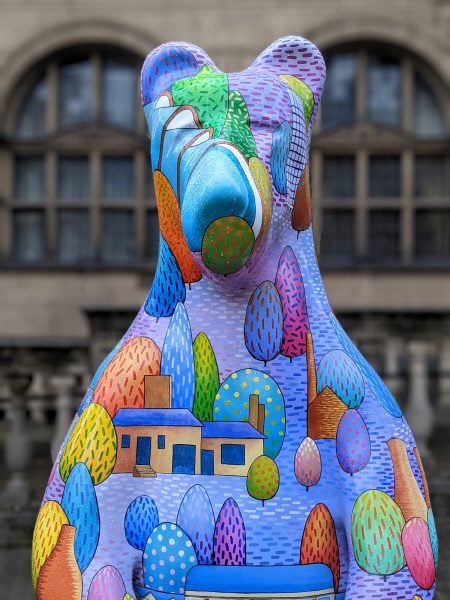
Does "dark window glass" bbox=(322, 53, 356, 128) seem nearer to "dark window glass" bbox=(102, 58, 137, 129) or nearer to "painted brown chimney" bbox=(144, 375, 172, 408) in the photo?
"dark window glass" bbox=(102, 58, 137, 129)

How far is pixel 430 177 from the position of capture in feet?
28.1

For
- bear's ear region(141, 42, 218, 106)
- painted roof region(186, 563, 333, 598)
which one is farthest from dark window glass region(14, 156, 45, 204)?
painted roof region(186, 563, 333, 598)

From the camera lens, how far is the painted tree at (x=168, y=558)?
151cm

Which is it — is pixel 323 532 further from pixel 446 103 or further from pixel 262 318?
pixel 446 103

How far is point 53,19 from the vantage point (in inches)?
328

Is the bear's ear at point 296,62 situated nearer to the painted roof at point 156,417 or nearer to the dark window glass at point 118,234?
the painted roof at point 156,417

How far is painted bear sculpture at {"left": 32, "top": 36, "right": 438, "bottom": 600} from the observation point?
150 centimetres

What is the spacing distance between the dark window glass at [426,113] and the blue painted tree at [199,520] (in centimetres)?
754

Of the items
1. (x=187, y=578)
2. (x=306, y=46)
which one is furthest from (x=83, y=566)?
(x=306, y=46)

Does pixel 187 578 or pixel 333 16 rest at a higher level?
pixel 333 16

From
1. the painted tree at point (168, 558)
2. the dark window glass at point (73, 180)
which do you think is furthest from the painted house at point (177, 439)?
the dark window glass at point (73, 180)

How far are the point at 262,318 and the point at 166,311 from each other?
0.68ft

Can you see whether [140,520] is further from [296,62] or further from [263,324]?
[296,62]

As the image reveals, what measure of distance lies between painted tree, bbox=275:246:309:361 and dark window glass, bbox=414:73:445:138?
7302mm
